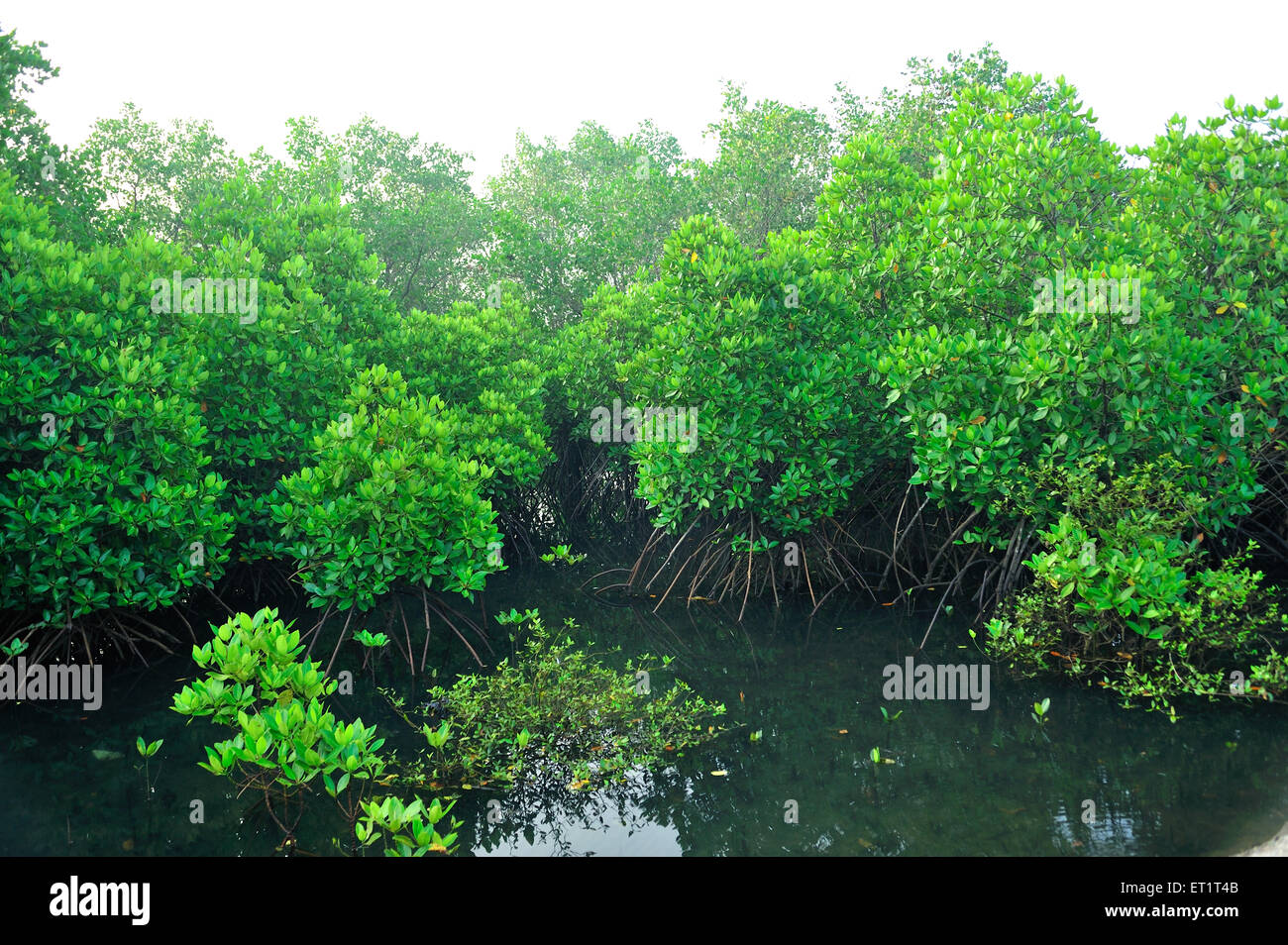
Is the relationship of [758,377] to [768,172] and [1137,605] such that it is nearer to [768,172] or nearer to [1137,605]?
[1137,605]

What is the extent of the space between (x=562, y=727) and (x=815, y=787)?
209cm

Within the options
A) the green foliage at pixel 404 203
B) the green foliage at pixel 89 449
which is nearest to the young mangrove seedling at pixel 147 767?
the green foliage at pixel 89 449

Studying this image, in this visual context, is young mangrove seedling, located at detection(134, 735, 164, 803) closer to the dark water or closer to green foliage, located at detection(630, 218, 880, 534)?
the dark water

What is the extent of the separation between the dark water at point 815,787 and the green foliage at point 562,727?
204 mm

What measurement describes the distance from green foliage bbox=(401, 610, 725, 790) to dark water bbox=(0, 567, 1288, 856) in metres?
0.20

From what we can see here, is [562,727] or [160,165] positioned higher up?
[160,165]

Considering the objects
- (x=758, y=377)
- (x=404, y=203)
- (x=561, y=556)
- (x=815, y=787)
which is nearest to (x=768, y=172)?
(x=404, y=203)

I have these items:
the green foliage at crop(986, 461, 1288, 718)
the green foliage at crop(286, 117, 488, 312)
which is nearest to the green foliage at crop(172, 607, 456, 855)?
the green foliage at crop(986, 461, 1288, 718)

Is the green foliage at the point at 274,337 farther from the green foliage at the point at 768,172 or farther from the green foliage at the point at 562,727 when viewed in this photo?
the green foliage at the point at 768,172

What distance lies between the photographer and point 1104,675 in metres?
7.52

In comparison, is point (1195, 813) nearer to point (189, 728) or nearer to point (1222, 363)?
point (1222, 363)

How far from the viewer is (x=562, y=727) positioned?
6770 mm

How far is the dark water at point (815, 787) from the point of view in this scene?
538cm
